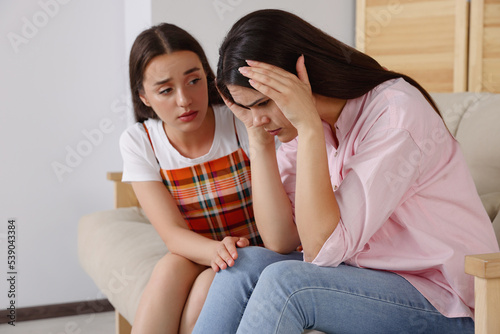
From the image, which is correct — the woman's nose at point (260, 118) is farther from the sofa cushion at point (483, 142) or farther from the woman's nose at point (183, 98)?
the sofa cushion at point (483, 142)

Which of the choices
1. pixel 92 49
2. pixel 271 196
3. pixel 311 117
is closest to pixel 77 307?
pixel 92 49

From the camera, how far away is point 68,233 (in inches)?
108

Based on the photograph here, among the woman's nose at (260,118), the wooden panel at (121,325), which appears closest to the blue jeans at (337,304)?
the woman's nose at (260,118)

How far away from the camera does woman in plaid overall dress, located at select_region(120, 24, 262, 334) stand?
1.43m

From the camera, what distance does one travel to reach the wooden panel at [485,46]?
247 cm

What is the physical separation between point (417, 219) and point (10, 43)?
209 centimetres

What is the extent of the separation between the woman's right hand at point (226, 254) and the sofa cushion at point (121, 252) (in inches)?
17.5

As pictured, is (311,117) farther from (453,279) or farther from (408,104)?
(453,279)

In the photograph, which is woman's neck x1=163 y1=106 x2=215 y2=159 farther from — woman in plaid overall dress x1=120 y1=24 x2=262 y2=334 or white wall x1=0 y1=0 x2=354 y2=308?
white wall x1=0 y1=0 x2=354 y2=308

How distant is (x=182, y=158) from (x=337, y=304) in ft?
2.21

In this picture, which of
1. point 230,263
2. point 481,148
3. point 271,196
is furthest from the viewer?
point 481,148

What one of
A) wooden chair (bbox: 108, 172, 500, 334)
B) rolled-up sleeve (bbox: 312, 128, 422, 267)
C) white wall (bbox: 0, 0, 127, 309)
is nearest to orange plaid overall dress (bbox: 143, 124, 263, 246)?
rolled-up sleeve (bbox: 312, 128, 422, 267)

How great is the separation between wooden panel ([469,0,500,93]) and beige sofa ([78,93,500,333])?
752 mm

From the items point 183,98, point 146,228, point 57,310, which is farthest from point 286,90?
point 57,310
